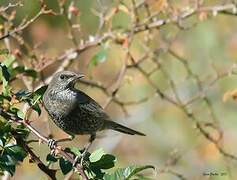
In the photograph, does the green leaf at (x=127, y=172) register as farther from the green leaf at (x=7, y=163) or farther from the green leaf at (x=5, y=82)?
the green leaf at (x=5, y=82)

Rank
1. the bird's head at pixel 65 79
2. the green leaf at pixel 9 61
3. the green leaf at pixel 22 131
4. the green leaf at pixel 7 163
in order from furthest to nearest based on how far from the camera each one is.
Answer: the bird's head at pixel 65 79 → the green leaf at pixel 9 61 → the green leaf at pixel 22 131 → the green leaf at pixel 7 163

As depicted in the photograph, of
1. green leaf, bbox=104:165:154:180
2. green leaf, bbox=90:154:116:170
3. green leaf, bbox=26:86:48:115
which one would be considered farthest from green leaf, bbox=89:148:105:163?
green leaf, bbox=26:86:48:115

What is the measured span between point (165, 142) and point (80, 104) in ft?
18.9

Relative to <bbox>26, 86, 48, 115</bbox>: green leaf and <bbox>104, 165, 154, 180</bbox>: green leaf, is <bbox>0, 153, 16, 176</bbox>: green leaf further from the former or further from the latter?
<bbox>104, 165, 154, 180</bbox>: green leaf

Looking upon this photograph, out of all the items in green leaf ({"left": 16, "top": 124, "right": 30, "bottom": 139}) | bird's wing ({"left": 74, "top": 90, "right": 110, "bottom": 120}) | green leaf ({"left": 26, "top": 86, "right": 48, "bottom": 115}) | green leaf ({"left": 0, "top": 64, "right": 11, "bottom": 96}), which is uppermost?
green leaf ({"left": 0, "top": 64, "right": 11, "bottom": 96})

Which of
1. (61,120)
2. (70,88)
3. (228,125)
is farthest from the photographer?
(228,125)

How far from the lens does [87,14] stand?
42.2 feet

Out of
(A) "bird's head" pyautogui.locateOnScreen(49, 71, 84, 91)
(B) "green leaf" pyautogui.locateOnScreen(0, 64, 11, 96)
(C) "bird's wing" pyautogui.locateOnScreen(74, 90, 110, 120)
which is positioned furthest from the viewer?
(A) "bird's head" pyautogui.locateOnScreen(49, 71, 84, 91)

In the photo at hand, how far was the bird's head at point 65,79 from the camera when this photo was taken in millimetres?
5207

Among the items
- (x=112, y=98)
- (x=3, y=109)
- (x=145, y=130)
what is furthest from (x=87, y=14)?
(x=3, y=109)

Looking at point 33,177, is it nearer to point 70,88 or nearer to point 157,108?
point 70,88

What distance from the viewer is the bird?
489 centimetres

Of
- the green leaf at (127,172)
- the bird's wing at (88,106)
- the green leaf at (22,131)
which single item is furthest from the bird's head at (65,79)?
the green leaf at (127,172)

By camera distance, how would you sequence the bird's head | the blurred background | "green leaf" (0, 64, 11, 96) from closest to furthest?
"green leaf" (0, 64, 11, 96) < the bird's head < the blurred background
